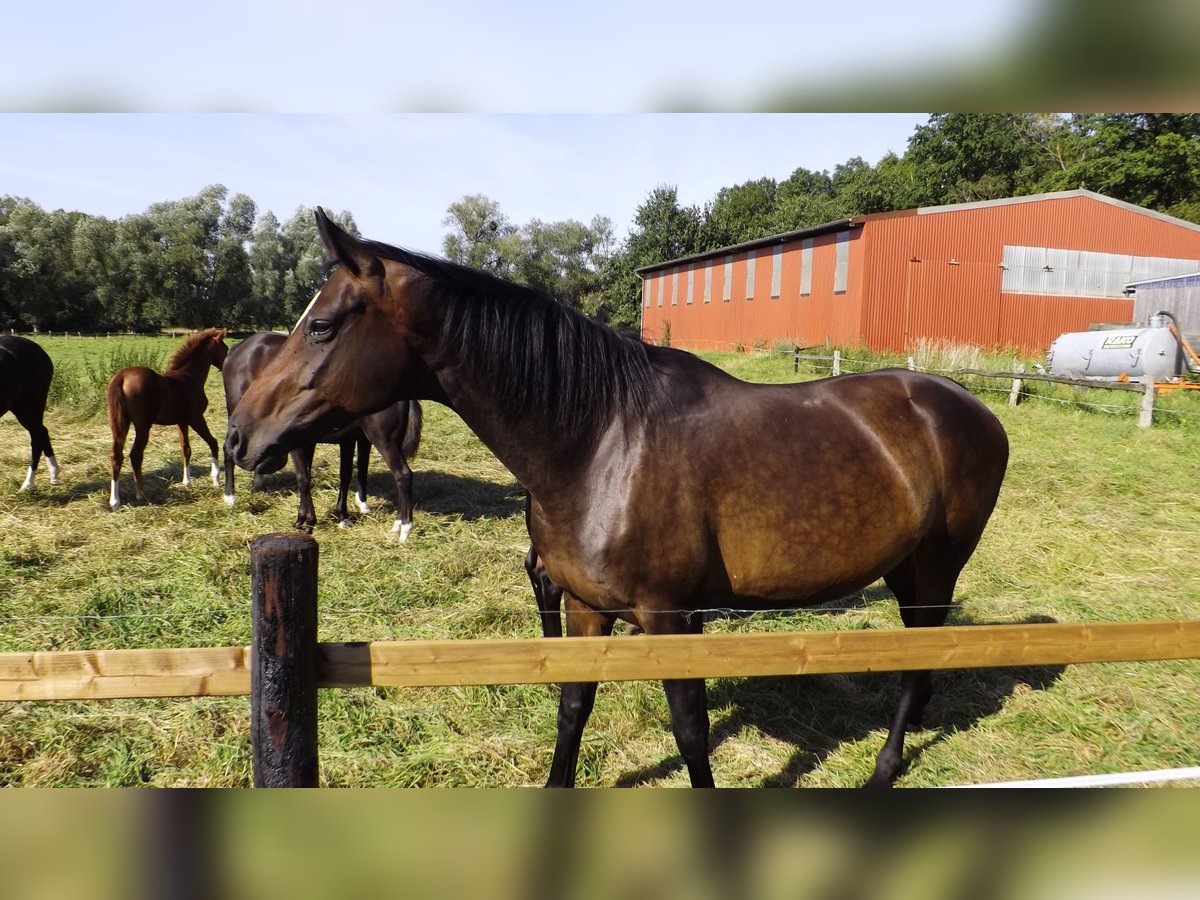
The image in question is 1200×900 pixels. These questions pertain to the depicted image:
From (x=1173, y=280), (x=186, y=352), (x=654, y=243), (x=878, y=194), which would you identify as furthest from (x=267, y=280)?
(x=1173, y=280)

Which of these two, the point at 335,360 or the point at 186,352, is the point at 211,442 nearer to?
the point at 186,352

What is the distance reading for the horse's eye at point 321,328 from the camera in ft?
7.54

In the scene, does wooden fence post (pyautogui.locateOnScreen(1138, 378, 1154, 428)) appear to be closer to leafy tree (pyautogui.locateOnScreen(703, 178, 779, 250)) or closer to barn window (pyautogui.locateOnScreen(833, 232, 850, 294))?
barn window (pyautogui.locateOnScreen(833, 232, 850, 294))

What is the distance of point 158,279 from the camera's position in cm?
3584

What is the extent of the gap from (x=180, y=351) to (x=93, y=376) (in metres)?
5.45

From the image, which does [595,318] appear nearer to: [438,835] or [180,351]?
[438,835]

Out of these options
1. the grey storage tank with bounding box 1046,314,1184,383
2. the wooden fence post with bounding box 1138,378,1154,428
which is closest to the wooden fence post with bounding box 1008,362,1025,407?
the grey storage tank with bounding box 1046,314,1184,383

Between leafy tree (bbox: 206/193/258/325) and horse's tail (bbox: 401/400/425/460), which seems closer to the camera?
horse's tail (bbox: 401/400/425/460)

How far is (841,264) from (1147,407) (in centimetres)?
1250

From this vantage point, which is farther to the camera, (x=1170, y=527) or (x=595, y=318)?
(x=1170, y=527)

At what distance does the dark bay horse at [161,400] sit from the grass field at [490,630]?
1.66 ft

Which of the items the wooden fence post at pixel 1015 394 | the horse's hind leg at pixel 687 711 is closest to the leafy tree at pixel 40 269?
the wooden fence post at pixel 1015 394

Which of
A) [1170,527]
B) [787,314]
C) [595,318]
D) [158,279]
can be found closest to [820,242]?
[787,314]

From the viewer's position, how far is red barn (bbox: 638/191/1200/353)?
71.4 ft
